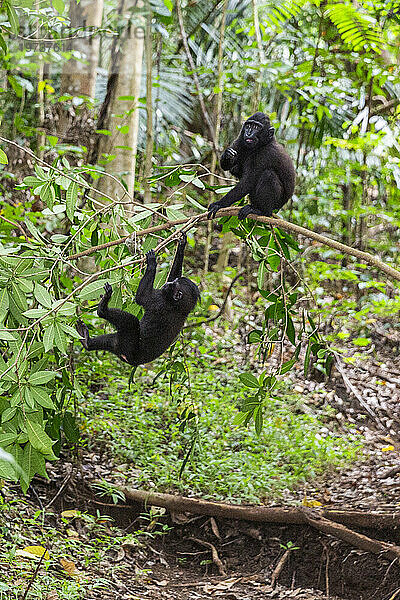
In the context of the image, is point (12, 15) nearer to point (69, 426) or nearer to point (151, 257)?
point (151, 257)

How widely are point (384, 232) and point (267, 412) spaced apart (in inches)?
170

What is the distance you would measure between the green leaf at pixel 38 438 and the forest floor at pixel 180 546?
187 cm

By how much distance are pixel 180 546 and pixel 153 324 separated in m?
2.53

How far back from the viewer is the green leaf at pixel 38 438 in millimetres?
2869

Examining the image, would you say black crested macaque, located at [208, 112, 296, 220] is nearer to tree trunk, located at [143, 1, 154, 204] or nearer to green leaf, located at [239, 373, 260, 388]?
green leaf, located at [239, 373, 260, 388]

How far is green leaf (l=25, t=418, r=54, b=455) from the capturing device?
9.41ft

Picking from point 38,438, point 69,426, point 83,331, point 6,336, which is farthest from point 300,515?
point 6,336

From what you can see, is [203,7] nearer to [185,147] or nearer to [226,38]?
[226,38]

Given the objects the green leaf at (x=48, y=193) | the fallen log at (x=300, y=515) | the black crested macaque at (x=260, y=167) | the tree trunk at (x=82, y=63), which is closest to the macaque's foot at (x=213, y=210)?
the black crested macaque at (x=260, y=167)

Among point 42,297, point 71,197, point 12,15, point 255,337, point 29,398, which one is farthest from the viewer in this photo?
point 255,337

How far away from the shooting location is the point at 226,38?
10648 millimetres

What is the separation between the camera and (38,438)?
2.88 metres

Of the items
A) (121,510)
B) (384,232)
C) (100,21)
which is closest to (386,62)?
(384,232)

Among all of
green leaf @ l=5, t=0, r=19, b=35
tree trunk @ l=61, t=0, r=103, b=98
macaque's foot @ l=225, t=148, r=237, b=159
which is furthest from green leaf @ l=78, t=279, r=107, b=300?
tree trunk @ l=61, t=0, r=103, b=98
